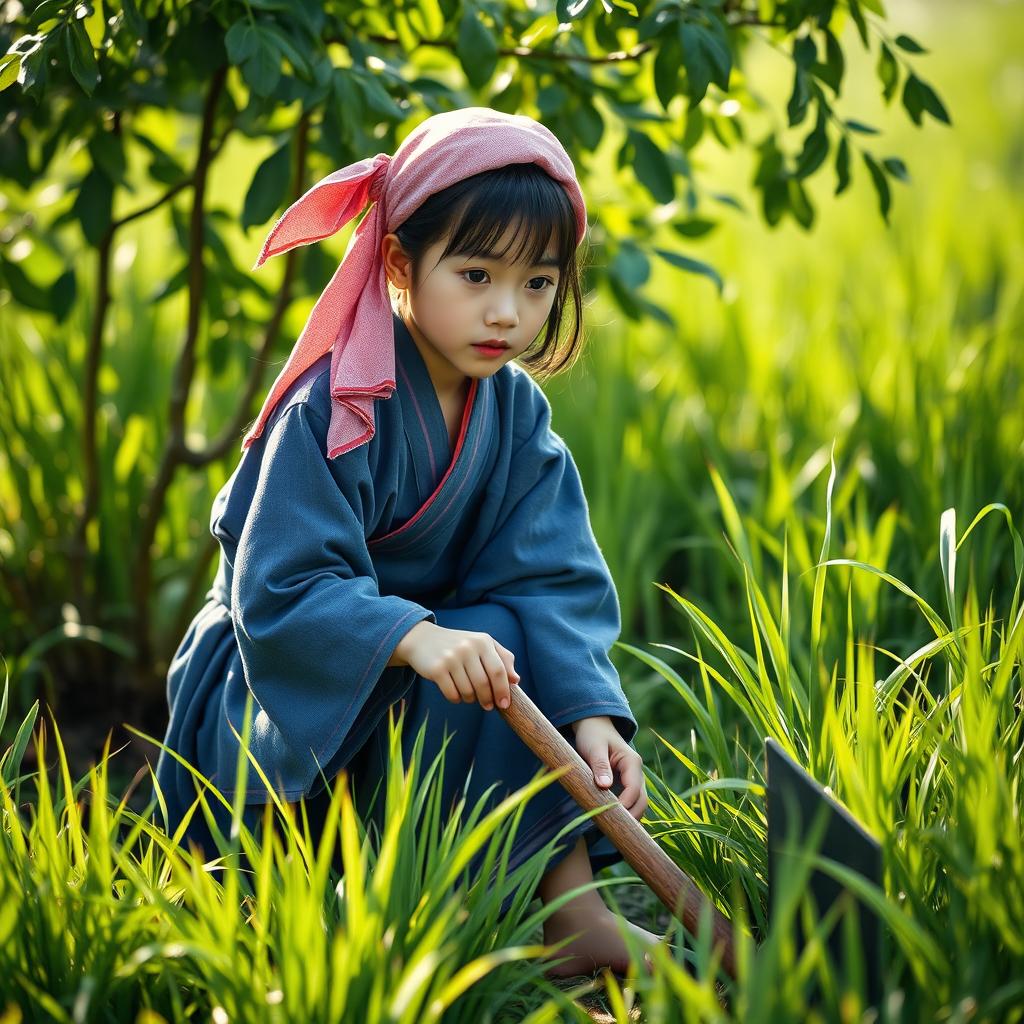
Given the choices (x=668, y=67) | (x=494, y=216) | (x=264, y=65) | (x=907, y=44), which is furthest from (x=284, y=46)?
(x=907, y=44)

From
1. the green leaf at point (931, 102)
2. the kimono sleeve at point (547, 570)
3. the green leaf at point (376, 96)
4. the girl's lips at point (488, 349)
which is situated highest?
Answer: the green leaf at point (376, 96)

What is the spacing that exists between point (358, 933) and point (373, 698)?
0.40 m

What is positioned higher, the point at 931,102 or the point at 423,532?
the point at 931,102

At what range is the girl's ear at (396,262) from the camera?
1.35 meters

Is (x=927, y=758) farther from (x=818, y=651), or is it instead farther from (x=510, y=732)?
(x=510, y=732)

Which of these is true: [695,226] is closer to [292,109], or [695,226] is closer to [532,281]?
[292,109]

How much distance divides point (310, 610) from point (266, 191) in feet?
2.16

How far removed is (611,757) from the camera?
4.40ft

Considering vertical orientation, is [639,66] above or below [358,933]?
above

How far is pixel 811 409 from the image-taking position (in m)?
2.54

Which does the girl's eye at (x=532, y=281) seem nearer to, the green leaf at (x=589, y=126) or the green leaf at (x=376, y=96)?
the green leaf at (x=376, y=96)

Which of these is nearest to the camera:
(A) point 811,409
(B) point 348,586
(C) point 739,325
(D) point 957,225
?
(B) point 348,586

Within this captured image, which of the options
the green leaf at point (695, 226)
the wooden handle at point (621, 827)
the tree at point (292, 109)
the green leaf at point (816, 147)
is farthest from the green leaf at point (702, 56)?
the wooden handle at point (621, 827)

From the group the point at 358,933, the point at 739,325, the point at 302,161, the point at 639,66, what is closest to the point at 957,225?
the point at 739,325
